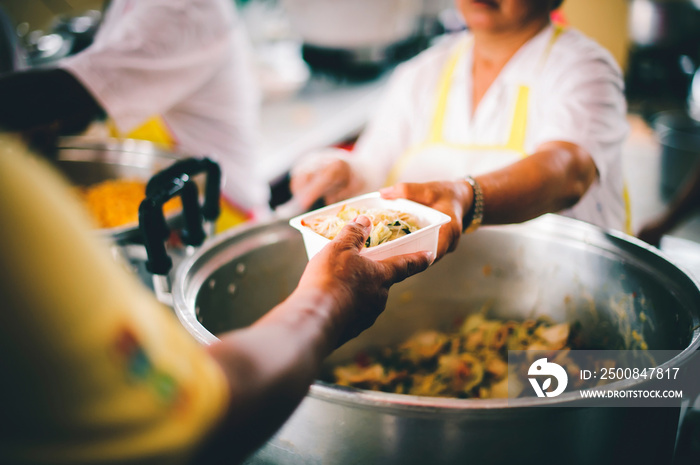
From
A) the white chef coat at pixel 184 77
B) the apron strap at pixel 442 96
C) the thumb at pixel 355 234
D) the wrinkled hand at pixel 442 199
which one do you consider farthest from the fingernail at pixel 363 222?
the white chef coat at pixel 184 77

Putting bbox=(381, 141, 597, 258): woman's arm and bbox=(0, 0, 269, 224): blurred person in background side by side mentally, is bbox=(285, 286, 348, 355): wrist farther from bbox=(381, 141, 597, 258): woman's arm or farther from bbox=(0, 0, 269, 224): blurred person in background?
bbox=(0, 0, 269, 224): blurred person in background

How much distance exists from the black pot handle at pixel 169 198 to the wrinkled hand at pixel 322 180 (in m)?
0.25

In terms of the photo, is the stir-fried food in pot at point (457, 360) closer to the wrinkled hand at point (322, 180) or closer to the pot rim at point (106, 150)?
the wrinkled hand at point (322, 180)

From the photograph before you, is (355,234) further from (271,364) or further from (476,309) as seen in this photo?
(476,309)

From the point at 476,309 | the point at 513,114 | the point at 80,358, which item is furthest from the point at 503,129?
the point at 80,358

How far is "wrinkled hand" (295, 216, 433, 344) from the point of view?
58 centimetres

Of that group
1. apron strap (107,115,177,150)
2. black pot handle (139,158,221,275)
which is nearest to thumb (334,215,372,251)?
black pot handle (139,158,221,275)

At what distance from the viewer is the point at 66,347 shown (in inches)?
14.0

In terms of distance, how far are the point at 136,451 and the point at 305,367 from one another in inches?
7.1

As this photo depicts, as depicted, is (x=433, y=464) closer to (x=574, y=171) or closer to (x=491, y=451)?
(x=491, y=451)

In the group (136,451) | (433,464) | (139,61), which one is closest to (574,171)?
(433,464)

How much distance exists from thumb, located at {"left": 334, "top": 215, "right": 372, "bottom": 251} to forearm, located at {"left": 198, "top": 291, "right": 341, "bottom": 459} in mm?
117

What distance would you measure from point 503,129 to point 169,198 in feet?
3.28

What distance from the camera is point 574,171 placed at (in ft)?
3.89
